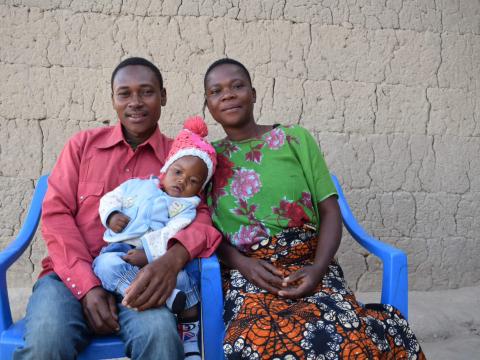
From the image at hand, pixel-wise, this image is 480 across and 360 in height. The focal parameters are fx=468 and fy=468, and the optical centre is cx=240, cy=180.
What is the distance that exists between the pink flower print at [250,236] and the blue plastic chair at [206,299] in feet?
0.64

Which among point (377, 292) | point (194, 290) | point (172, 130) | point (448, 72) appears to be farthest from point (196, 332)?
point (448, 72)

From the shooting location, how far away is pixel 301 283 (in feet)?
6.11

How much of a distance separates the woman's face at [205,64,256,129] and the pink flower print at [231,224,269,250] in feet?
1.64

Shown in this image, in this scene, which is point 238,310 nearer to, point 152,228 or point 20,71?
point 152,228

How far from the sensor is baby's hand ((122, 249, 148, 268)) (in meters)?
1.79

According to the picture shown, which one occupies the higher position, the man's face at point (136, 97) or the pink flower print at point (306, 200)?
the man's face at point (136, 97)

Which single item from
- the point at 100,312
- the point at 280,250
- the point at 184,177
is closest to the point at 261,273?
the point at 280,250

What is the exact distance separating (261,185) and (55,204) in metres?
0.88

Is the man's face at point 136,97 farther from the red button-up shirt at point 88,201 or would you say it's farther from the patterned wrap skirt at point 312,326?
the patterned wrap skirt at point 312,326

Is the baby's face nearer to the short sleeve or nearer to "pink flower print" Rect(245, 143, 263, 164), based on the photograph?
"pink flower print" Rect(245, 143, 263, 164)

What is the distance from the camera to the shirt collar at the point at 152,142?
2119 millimetres

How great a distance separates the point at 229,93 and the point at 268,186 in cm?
46

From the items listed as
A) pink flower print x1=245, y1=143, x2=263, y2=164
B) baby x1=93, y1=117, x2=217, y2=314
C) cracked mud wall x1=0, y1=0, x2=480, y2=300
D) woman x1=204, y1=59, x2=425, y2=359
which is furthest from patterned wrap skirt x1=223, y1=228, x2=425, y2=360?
cracked mud wall x1=0, y1=0, x2=480, y2=300

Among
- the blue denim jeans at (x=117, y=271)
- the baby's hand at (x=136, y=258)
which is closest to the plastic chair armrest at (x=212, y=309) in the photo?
the blue denim jeans at (x=117, y=271)
